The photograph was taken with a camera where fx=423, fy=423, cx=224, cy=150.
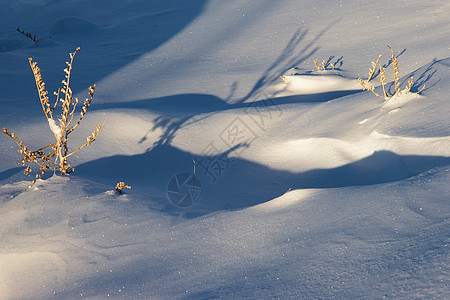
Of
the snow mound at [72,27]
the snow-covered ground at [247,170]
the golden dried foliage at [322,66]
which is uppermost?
the snow mound at [72,27]

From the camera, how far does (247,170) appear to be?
312cm

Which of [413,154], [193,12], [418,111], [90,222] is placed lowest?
[90,222]

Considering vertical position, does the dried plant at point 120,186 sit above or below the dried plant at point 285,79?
below

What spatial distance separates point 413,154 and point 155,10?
21.9 ft

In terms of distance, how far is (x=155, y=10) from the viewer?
807cm

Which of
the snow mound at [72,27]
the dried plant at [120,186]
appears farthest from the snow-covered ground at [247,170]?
the snow mound at [72,27]

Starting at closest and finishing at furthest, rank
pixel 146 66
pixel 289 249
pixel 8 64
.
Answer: pixel 289 249 → pixel 8 64 → pixel 146 66

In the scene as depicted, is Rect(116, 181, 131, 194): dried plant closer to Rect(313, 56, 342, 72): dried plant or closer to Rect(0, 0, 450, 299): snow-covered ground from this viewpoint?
Rect(0, 0, 450, 299): snow-covered ground

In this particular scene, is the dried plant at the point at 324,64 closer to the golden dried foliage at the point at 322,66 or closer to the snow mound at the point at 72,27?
the golden dried foliage at the point at 322,66

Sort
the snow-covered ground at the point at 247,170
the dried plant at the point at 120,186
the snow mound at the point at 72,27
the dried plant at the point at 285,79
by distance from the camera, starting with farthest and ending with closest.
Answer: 1. the snow mound at the point at 72,27
2. the dried plant at the point at 285,79
3. the dried plant at the point at 120,186
4. the snow-covered ground at the point at 247,170

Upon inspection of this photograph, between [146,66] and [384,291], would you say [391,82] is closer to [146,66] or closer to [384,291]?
[384,291]

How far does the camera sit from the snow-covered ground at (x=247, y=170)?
166 cm

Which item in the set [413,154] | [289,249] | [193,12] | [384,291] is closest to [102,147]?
[289,249]

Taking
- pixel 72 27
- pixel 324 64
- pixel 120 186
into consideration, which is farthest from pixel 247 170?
pixel 72 27
